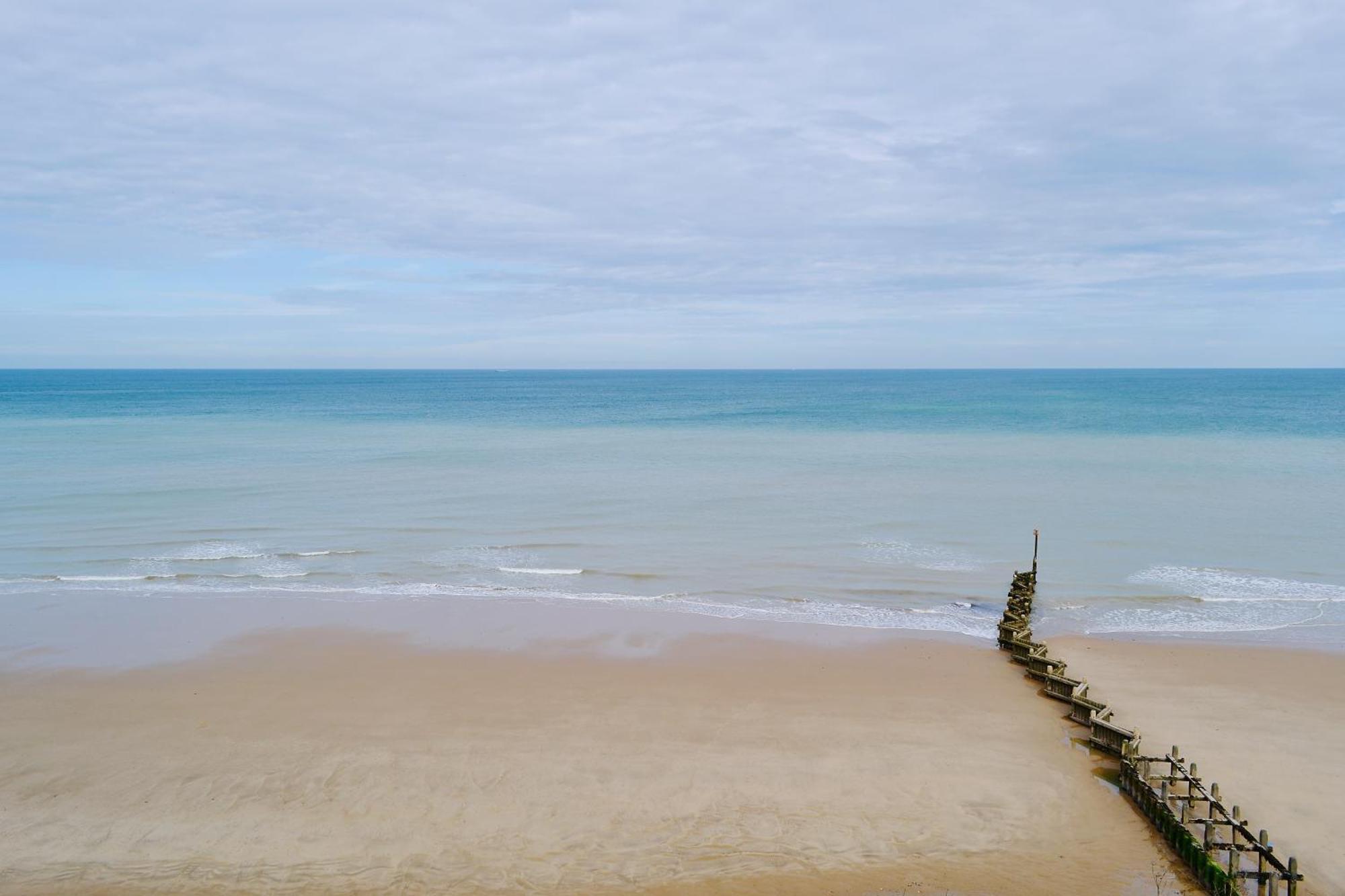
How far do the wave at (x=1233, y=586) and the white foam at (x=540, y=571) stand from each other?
16945mm

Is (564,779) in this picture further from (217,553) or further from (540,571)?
(217,553)

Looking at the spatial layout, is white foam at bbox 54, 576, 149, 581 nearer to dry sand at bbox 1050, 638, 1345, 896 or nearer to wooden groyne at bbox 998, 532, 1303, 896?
wooden groyne at bbox 998, 532, 1303, 896

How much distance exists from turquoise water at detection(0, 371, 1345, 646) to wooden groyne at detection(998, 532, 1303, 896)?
560 centimetres

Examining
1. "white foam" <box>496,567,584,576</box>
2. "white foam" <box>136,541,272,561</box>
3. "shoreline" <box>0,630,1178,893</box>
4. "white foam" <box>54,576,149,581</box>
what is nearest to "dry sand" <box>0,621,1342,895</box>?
"shoreline" <box>0,630,1178,893</box>

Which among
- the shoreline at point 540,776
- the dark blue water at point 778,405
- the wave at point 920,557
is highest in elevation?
the dark blue water at point 778,405

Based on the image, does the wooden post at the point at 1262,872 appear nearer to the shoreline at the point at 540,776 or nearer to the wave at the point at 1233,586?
the shoreline at the point at 540,776

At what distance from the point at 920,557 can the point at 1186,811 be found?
16.3m

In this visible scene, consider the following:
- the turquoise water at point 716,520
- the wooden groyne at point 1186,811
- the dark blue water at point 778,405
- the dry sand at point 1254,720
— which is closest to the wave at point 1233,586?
the turquoise water at point 716,520

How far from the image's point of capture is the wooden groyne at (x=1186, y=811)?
10.2 metres

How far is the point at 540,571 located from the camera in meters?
25.9

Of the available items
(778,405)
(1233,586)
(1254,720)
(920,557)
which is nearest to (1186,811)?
(1254,720)

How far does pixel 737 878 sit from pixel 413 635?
11.5 metres

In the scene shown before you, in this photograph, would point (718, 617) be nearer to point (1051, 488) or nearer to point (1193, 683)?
point (1193, 683)

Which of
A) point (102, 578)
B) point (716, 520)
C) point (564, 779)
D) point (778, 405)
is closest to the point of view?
point (564, 779)
